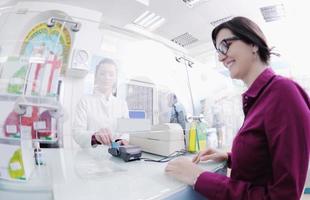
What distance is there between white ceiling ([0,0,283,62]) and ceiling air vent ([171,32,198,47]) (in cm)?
4

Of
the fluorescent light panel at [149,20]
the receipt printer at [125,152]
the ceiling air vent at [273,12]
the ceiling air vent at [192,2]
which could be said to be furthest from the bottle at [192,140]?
the ceiling air vent at [273,12]

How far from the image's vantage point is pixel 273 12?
350 centimetres

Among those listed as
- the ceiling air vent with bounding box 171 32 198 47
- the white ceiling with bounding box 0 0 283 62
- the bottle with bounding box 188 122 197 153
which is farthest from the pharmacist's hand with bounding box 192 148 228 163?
the ceiling air vent with bounding box 171 32 198 47

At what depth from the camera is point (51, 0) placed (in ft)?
3.28

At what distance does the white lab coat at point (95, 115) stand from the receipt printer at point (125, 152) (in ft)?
0.36

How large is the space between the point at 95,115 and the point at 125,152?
12.8 inches

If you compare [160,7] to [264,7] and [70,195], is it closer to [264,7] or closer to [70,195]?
[70,195]

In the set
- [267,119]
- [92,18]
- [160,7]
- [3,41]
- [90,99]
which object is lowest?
[267,119]

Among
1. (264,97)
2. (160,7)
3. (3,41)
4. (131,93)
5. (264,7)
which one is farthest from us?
(264,7)

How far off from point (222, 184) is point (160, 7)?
1.58 meters

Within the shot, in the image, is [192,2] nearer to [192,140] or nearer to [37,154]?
[192,140]

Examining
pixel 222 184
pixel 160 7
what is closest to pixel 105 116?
pixel 222 184

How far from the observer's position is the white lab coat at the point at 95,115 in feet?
3.46

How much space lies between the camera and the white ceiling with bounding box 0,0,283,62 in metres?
1.25
